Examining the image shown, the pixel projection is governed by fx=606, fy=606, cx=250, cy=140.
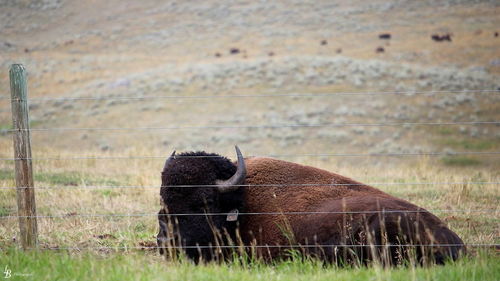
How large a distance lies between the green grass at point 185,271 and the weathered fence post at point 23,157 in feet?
2.09

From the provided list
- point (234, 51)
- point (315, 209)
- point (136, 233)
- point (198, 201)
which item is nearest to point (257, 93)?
point (234, 51)

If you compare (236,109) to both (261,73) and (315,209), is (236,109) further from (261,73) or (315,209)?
(315,209)

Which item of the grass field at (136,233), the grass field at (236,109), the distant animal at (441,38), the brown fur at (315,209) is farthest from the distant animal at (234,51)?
the brown fur at (315,209)

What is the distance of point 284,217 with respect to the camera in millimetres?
6930

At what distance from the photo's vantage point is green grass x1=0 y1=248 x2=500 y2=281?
17.0 feet

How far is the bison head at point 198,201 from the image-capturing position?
6.70 m

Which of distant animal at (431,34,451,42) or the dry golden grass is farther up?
distant animal at (431,34,451,42)

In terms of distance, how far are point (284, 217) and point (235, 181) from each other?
0.70 m

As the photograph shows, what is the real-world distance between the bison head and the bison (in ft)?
0.04

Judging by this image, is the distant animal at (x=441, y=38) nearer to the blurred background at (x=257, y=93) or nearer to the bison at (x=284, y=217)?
the blurred background at (x=257, y=93)

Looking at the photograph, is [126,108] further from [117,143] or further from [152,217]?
[152,217]

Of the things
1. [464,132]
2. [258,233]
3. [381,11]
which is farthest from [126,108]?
[381,11]

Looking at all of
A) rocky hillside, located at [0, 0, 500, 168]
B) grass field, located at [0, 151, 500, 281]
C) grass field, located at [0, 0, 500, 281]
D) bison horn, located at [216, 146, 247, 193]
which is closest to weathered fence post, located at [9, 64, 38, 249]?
grass field, located at [0, 151, 500, 281]

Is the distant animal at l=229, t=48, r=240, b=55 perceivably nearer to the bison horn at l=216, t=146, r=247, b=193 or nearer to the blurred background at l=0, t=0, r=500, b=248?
the blurred background at l=0, t=0, r=500, b=248
